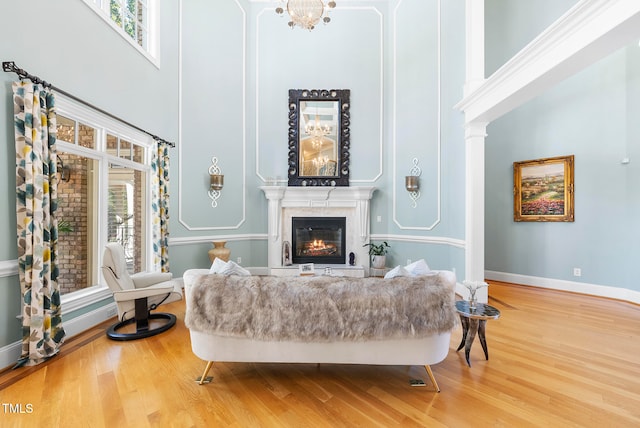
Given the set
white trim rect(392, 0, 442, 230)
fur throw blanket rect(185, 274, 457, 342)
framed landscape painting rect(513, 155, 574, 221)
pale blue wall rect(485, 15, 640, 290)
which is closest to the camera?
fur throw blanket rect(185, 274, 457, 342)

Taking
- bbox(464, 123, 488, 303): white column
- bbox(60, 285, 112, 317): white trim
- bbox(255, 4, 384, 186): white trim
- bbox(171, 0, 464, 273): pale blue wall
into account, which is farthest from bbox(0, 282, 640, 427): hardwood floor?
bbox(255, 4, 384, 186): white trim

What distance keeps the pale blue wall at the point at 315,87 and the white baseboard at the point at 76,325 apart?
1.19 metres

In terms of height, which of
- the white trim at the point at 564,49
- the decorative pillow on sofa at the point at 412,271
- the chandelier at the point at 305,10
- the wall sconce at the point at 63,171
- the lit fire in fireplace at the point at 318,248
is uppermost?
the chandelier at the point at 305,10

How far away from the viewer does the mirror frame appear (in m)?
5.24

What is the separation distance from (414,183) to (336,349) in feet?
11.7

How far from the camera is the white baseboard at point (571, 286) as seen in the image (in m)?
3.76

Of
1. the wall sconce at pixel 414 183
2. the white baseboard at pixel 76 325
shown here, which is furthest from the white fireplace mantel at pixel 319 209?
the white baseboard at pixel 76 325

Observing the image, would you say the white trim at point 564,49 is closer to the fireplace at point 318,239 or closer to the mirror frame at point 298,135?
the mirror frame at point 298,135

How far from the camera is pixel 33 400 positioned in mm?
1759

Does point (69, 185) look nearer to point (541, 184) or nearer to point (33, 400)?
point (33, 400)

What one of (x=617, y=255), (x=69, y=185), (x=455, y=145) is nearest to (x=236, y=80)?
(x=69, y=185)

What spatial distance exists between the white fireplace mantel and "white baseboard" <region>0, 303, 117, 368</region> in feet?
8.37

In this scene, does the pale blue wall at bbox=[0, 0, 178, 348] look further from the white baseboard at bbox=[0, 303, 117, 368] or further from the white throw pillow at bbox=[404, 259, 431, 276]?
the white throw pillow at bbox=[404, 259, 431, 276]

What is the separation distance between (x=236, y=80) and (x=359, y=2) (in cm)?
275
